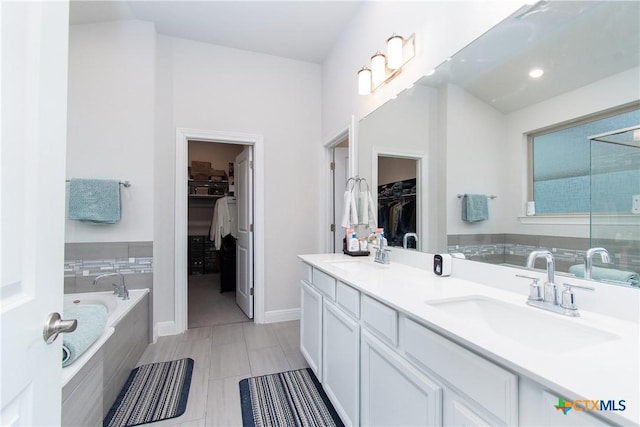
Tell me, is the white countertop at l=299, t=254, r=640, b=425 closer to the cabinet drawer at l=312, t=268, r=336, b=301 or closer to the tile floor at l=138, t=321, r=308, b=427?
Answer: the cabinet drawer at l=312, t=268, r=336, b=301

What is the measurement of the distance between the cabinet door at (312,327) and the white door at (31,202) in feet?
4.43

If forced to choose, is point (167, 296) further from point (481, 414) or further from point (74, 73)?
point (481, 414)

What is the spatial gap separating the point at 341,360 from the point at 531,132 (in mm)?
1406

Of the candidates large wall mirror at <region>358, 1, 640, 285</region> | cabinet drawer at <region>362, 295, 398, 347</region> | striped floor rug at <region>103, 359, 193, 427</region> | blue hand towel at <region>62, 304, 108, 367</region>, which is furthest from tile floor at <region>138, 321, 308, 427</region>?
large wall mirror at <region>358, 1, 640, 285</region>

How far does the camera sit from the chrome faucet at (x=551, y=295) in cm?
91

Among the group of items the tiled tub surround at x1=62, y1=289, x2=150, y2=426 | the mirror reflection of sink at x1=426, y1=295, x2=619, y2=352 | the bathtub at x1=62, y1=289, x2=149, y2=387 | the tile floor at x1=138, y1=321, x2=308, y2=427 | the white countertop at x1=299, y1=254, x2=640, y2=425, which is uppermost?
the white countertop at x1=299, y1=254, x2=640, y2=425

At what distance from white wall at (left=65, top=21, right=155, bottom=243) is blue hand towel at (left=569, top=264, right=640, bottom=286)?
3.05 m

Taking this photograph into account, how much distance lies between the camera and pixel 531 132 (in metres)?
1.17

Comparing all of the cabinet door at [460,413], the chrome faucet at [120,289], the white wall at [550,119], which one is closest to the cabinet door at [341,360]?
the cabinet door at [460,413]

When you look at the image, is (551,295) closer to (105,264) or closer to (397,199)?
(397,199)

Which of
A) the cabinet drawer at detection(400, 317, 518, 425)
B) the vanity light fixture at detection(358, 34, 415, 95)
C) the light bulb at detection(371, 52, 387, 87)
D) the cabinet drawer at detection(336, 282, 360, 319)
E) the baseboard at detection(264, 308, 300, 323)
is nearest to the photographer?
the cabinet drawer at detection(400, 317, 518, 425)

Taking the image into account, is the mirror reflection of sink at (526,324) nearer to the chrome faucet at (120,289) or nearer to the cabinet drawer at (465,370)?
the cabinet drawer at (465,370)

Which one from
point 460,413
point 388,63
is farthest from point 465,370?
point 388,63

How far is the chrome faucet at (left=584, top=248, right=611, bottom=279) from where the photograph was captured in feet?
3.05
